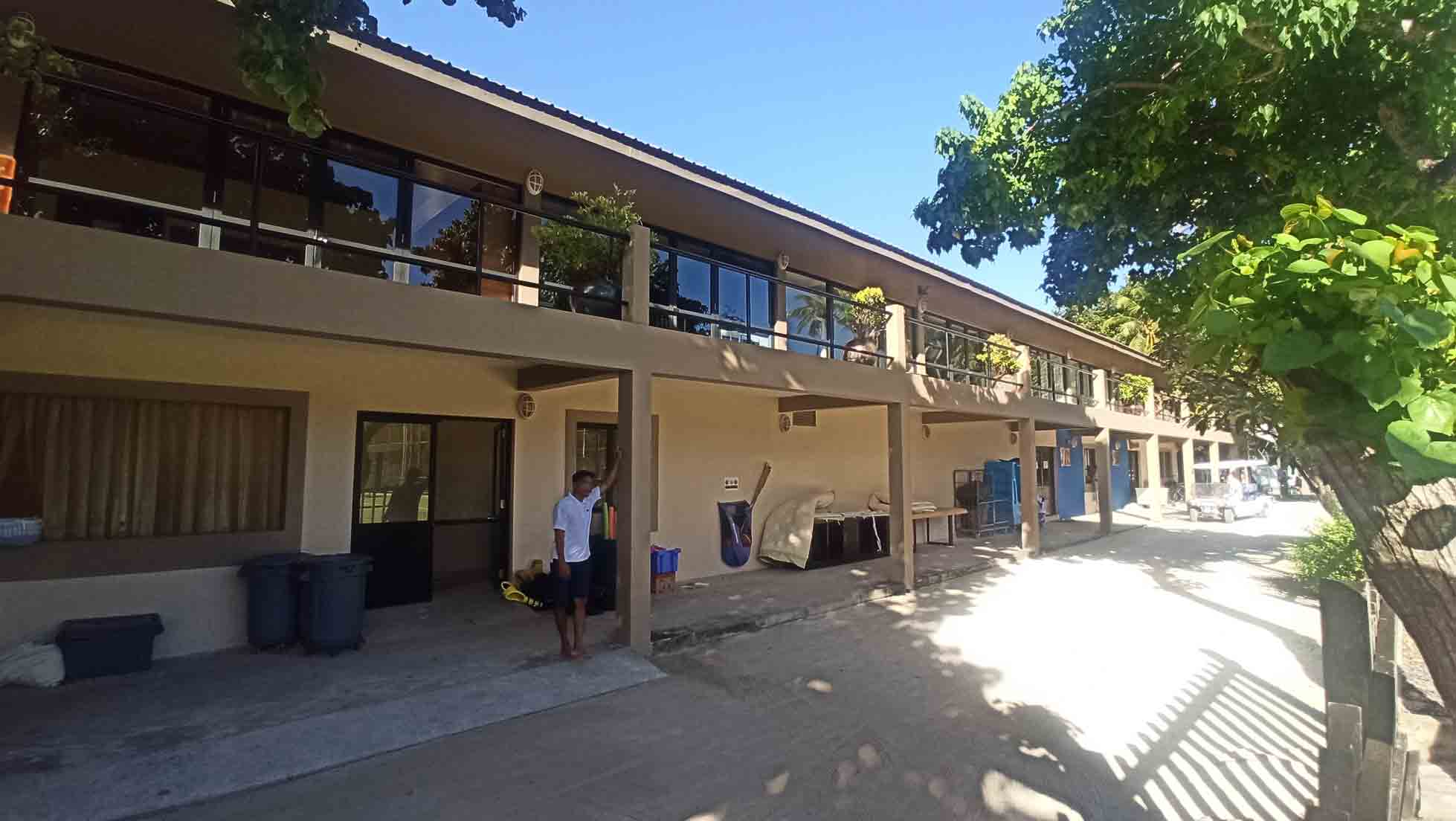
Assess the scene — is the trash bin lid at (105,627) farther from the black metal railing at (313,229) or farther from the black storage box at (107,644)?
the black metal railing at (313,229)

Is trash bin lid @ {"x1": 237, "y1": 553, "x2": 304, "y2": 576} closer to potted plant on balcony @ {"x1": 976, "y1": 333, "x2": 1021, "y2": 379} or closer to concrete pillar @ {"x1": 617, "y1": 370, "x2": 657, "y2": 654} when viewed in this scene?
concrete pillar @ {"x1": 617, "y1": 370, "x2": 657, "y2": 654}

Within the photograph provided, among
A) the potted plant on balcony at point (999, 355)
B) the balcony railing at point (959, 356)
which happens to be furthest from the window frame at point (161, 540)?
the potted plant on balcony at point (999, 355)

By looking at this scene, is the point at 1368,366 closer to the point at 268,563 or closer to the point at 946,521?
the point at 268,563

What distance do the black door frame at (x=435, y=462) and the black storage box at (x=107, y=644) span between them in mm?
1913

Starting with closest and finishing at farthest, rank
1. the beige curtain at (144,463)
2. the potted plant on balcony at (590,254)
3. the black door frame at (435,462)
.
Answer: the beige curtain at (144,463)
the potted plant on balcony at (590,254)
the black door frame at (435,462)

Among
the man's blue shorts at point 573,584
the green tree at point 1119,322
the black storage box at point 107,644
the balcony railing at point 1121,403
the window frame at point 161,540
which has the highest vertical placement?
the green tree at point 1119,322

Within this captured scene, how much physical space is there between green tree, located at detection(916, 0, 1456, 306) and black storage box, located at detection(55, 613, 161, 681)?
879 centimetres

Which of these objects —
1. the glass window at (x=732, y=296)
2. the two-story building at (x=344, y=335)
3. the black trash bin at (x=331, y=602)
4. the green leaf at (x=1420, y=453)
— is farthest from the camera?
the glass window at (x=732, y=296)

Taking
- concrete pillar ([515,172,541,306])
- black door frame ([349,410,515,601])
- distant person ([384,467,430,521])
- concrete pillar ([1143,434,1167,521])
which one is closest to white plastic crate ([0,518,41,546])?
black door frame ([349,410,515,601])

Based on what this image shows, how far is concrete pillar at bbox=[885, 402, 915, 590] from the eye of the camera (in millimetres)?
9891

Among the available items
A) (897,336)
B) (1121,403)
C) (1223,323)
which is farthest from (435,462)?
(1121,403)

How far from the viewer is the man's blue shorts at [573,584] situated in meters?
6.21

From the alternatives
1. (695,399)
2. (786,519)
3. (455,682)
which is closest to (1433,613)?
(455,682)

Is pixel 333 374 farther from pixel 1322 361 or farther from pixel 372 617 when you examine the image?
pixel 1322 361
